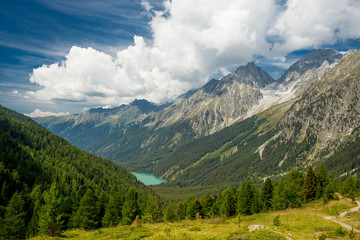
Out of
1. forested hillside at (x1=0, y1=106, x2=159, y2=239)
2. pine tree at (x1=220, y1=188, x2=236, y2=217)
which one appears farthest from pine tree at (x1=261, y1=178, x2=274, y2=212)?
forested hillside at (x1=0, y1=106, x2=159, y2=239)

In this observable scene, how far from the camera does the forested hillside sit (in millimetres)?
41719

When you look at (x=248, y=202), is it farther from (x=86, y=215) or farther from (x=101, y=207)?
(x=86, y=215)

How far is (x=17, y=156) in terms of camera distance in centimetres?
8300

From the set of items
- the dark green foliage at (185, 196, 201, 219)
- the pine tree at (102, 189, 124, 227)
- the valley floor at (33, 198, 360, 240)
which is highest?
the valley floor at (33, 198, 360, 240)

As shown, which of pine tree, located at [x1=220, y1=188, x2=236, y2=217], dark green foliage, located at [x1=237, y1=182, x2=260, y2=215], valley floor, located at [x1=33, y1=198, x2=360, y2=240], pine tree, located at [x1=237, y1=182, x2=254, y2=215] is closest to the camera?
valley floor, located at [x1=33, y1=198, x2=360, y2=240]

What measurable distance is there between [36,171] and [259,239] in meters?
97.2

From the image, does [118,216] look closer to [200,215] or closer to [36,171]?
[200,215]

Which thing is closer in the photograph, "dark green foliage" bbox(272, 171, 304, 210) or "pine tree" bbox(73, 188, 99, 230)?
"pine tree" bbox(73, 188, 99, 230)

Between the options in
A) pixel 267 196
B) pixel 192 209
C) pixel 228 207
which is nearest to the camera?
pixel 267 196

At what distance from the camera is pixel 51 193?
42125 mm

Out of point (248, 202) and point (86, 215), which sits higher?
point (86, 215)

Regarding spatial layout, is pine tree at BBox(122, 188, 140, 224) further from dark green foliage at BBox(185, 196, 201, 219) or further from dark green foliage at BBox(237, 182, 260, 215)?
dark green foliage at BBox(237, 182, 260, 215)

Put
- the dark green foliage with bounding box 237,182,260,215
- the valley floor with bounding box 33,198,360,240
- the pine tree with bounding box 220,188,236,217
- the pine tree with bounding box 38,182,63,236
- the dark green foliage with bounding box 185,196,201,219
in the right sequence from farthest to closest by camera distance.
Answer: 1. the dark green foliage with bounding box 185,196,201,219
2. the pine tree with bounding box 220,188,236,217
3. the dark green foliage with bounding box 237,182,260,215
4. the pine tree with bounding box 38,182,63,236
5. the valley floor with bounding box 33,198,360,240

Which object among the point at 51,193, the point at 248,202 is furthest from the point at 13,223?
the point at 248,202
